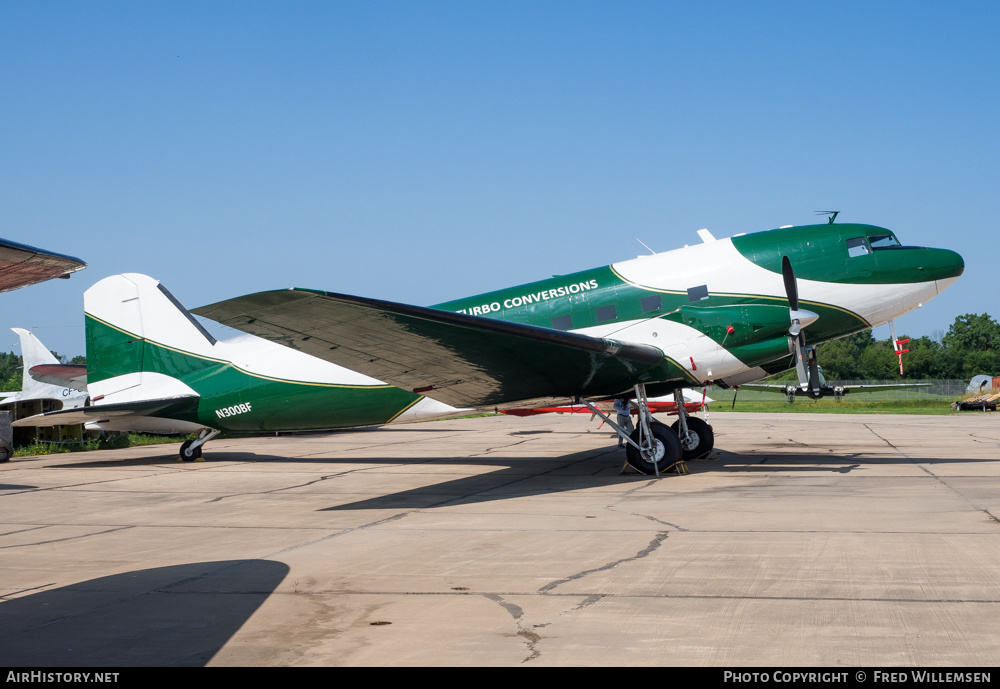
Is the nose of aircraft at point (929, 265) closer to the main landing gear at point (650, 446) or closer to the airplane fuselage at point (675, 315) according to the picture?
the airplane fuselage at point (675, 315)

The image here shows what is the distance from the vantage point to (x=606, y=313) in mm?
15617

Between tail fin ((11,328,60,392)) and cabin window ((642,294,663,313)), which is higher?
tail fin ((11,328,60,392))

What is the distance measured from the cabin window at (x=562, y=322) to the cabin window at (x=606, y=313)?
0.59 meters

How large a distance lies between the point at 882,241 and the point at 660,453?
19.3 feet

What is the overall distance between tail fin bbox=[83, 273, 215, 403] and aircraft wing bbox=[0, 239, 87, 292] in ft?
43.9

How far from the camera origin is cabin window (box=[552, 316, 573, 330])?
15.8 meters

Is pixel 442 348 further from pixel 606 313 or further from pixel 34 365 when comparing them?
pixel 34 365

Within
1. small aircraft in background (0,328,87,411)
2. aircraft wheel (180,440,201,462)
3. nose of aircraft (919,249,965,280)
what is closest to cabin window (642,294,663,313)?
nose of aircraft (919,249,965,280)

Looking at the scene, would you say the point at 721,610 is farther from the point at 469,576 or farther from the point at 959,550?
the point at 959,550

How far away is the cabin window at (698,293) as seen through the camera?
15141mm

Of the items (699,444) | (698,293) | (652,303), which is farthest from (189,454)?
(698,293)

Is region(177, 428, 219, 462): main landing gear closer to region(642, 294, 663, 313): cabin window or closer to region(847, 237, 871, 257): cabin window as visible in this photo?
region(642, 294, 663, 313): cabin window
